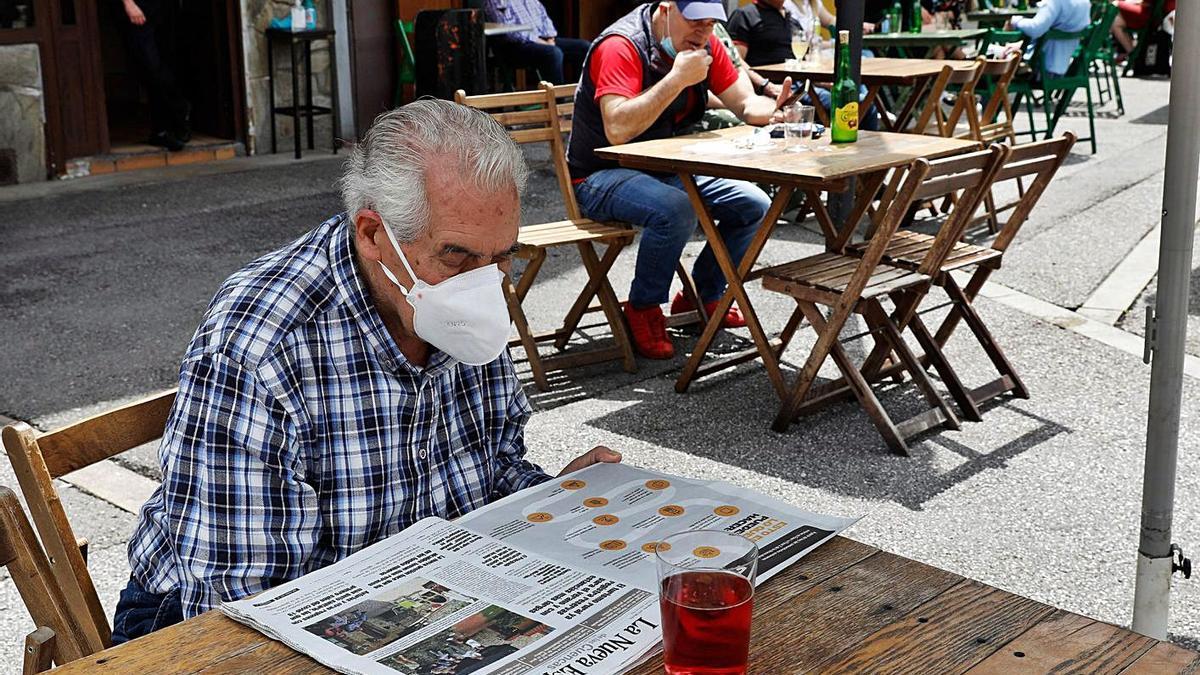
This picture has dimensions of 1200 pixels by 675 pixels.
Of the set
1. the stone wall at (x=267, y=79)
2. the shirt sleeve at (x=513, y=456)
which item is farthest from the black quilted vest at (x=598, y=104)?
the stone wall at (x=267, y=79)

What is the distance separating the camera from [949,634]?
61.0 inches

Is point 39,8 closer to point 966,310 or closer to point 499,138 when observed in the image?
point 966,310

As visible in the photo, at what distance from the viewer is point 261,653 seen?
1501mm

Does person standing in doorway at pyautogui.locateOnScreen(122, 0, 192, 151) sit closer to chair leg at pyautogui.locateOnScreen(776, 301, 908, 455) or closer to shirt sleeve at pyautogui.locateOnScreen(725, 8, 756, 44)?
shirt sleeve at pyautogui.locateOnScreen(725, 8, 756, 44)

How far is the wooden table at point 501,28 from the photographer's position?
1005cm

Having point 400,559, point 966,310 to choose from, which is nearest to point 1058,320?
point 966,310

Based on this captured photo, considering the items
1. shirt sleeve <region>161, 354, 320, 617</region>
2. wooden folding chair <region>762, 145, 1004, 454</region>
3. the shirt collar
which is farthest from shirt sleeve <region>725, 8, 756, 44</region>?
shirt sleeve <region>161, 354, 320, 617</region>

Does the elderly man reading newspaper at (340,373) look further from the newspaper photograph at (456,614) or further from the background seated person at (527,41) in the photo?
the background seated person at (527,41)

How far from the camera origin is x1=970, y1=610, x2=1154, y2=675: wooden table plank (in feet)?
4.84

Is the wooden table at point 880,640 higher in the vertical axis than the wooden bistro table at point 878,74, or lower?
lower

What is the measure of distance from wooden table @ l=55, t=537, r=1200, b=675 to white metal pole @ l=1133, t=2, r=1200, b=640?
1274mm

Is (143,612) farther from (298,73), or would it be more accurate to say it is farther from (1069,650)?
(298,73)

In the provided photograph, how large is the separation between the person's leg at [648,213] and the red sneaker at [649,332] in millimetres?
107

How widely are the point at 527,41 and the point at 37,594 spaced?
9204 millimetres
